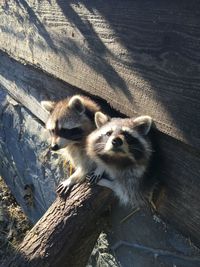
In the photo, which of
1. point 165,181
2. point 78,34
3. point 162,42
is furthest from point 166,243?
point 78,34

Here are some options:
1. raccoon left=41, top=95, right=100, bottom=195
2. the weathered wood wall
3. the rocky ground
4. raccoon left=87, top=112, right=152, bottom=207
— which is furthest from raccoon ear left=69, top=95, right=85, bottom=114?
the rocky ground

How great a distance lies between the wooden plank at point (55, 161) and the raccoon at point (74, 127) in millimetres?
353

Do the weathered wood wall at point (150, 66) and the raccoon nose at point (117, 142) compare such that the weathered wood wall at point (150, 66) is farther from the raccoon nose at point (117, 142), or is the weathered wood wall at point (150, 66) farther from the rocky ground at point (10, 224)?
the rocky ground at point (10, 224)

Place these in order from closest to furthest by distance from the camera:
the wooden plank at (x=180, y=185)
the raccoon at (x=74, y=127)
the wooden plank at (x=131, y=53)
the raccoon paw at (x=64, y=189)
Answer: the wooden plank at (x=131, y=53) → the wooden plank at (x=180, y=185) → the raccoon paw at (x=64, y=189) → the raccoon at (x=74, y=127)

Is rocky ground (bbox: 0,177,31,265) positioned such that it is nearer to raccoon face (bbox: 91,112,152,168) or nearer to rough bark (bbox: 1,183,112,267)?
rough bark (bbox: 1,183,112,267)

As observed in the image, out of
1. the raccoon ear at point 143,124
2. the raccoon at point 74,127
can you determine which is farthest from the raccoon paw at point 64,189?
the raccoon ear at point 143,124

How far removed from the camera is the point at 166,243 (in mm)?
2953

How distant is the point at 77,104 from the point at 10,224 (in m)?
2.12

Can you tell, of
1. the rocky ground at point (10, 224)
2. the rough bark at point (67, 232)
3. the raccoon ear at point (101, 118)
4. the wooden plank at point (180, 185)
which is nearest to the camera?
the wooden plank at point (180, 185)

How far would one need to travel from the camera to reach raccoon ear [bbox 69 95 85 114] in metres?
3.30

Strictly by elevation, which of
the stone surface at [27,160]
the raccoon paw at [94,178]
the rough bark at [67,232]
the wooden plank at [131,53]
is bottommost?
the stone surface at [27,160]

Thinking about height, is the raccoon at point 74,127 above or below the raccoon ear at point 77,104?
below

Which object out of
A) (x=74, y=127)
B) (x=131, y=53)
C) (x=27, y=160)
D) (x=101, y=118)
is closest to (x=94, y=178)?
(x=101, y=118)

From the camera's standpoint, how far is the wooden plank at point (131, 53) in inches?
94.0
